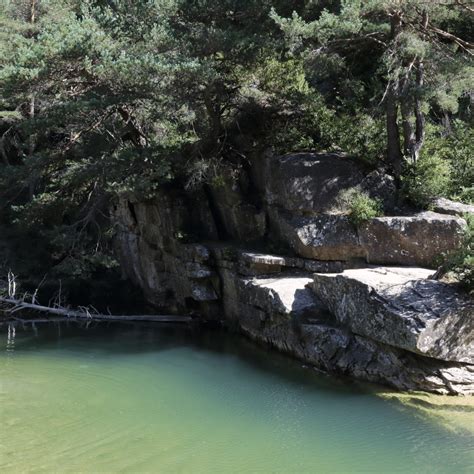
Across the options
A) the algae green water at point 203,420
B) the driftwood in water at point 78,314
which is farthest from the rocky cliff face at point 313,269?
the algae green water at point 203,420

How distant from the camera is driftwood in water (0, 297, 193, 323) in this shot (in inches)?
676

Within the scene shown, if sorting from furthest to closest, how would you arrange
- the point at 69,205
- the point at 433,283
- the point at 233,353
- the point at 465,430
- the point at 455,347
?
the point at 69,205
the point at 233,353
the point at 433,283
the point at 455,347
the point at 465,430

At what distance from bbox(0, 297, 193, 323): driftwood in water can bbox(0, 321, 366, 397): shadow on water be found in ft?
0.70

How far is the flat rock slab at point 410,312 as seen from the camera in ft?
31.6

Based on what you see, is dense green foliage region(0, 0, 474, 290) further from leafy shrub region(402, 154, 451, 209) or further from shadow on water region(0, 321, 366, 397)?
shadow on water region(0, 321, 366, 397)

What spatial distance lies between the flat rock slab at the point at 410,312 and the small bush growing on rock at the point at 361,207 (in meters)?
1.88

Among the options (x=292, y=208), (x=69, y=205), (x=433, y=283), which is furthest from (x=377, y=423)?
(x=69, y=205)

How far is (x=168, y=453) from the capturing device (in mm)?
7859

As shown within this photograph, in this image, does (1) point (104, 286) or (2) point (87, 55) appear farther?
(1) point (104, 286)

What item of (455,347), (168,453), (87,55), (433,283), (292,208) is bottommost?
(168,453)

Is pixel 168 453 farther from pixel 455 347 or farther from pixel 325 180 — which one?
pixel 325 180

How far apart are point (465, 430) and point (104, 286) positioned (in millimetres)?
13106

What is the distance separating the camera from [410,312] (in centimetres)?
981

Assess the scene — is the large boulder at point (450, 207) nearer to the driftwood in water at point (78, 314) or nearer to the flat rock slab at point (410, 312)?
the flat rock slab at point (410, 312)
